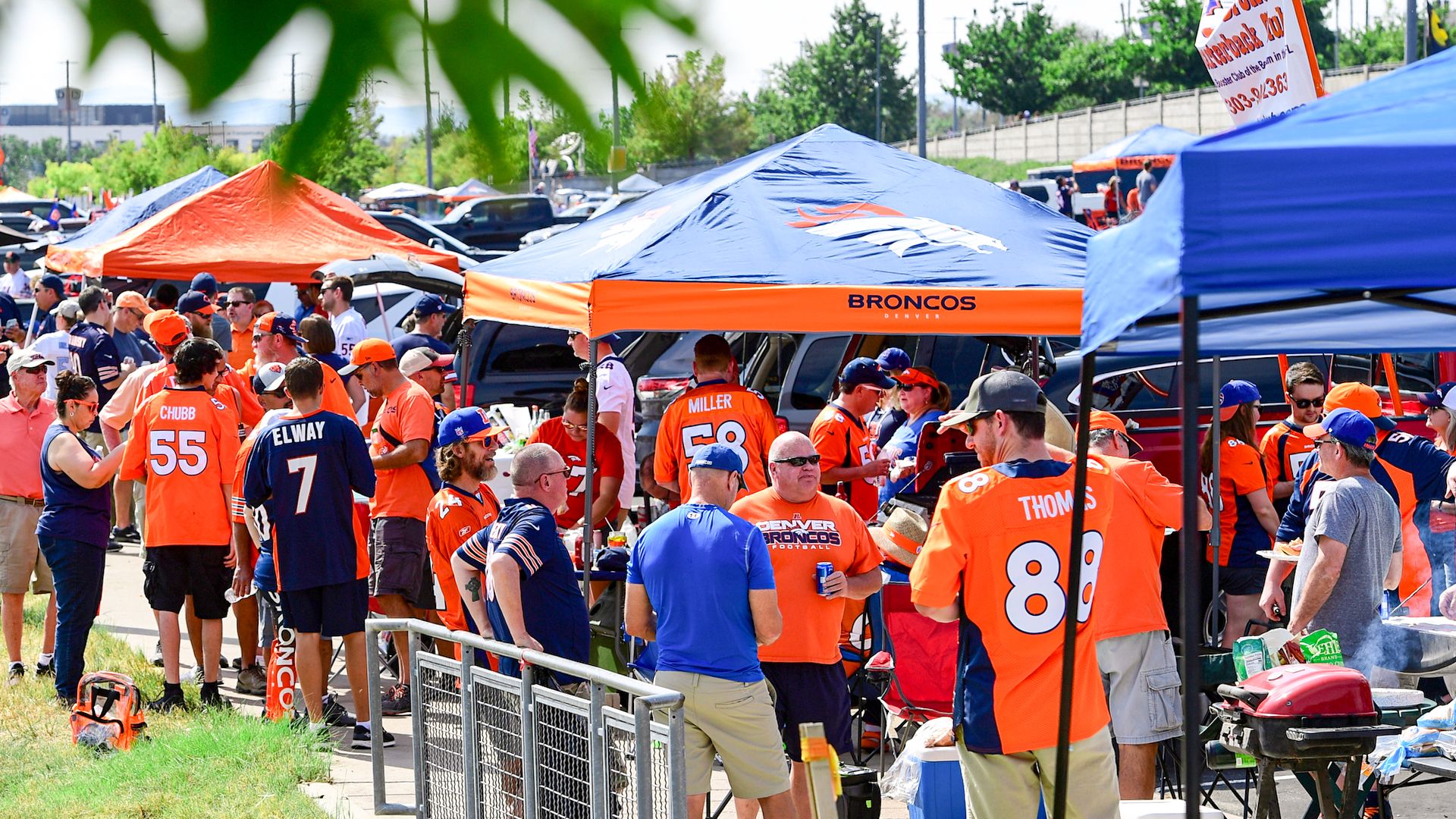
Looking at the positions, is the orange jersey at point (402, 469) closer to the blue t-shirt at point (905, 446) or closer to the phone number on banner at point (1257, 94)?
the blue t-shirt at point (905, 446)

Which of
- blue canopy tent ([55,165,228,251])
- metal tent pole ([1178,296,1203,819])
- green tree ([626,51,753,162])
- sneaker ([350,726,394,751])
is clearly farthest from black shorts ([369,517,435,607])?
green tree ([626,51,753,162])

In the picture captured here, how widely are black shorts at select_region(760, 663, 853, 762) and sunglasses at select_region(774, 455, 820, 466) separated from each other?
2.53 feet

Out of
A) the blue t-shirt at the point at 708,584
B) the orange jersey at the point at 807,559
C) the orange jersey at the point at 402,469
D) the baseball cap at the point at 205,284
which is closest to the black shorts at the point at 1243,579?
the orange jersey at the point at 807,559

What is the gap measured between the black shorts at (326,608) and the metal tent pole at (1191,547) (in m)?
5.40

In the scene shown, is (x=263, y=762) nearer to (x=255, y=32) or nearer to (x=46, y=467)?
(x=46, y=467)

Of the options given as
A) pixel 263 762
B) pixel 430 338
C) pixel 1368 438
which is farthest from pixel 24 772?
pixel 1368 438

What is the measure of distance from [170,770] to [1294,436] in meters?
6.39

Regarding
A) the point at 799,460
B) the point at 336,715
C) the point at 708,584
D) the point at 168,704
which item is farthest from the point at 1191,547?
the point at 168,704

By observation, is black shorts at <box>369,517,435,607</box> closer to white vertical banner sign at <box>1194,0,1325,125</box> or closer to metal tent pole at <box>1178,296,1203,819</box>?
white vertical banner sign at <box>1194,0,1325,125</box>

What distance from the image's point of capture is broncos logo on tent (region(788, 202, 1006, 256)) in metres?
7.55

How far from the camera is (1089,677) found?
4.90 meters

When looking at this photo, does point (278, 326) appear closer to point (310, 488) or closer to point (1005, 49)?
point (310, 488)

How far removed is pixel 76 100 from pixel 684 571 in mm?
4174

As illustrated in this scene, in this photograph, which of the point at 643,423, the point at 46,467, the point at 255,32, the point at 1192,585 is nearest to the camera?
the point at 255,32
